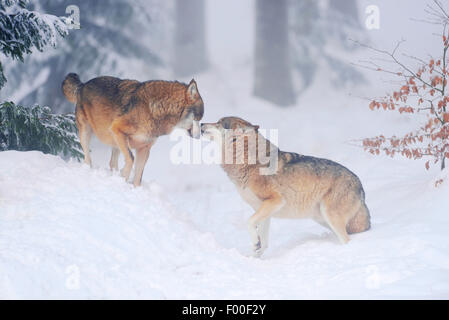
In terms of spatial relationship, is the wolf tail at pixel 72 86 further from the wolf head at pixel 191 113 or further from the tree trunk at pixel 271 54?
the tree trunk at pixel 271 54

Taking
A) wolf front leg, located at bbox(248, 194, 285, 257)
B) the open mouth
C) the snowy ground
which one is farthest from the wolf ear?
wolf front leg, located at bbox(248, 194, 285, 257)

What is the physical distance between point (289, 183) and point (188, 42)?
355 inches

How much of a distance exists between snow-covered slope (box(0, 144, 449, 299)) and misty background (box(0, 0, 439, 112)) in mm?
4483

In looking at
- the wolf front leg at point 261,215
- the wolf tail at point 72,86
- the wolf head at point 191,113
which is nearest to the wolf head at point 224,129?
the wolf head at point 191,113

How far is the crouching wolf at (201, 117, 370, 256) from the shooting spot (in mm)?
5105

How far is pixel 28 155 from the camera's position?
17.6 feet

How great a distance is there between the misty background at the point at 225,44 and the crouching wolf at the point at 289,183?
16.2 ft

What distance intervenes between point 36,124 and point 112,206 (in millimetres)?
1807

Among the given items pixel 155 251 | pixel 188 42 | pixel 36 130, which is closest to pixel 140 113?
pixel 36 130

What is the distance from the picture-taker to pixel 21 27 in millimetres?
5254

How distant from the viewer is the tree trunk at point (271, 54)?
40.9 feet

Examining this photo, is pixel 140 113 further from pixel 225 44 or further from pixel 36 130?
pixel 225 44
